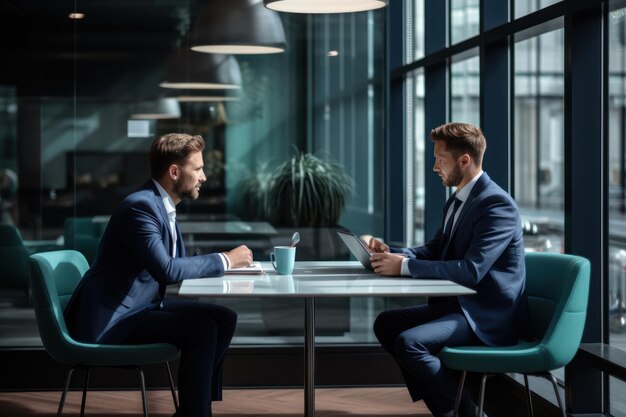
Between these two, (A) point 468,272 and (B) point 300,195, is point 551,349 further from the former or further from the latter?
(B) point 300,195

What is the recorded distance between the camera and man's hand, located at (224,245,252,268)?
390 centimetres

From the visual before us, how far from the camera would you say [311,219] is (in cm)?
573

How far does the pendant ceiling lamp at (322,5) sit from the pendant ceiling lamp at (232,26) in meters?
1.14

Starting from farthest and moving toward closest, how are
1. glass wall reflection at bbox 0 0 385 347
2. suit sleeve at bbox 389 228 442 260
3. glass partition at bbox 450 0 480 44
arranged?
glass wall reflection at bbox 0 0 385 347, glass partition at bbox 450 0 480 44, suit sleeve at bbox 389 228 442 260

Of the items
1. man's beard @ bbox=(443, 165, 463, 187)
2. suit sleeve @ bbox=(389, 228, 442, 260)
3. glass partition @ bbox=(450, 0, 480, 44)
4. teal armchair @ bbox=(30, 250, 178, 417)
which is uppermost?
glass partition @ bbox=(450, 0, 480, 44)

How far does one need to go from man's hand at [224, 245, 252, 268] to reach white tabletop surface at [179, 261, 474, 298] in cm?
5

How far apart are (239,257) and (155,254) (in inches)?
14.3

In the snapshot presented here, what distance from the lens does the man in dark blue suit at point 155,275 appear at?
3.80 metres

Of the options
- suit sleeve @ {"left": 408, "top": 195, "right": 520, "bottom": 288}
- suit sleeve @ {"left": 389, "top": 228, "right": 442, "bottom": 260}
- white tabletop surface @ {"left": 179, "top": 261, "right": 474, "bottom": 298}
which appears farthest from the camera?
suit sleeve @ {"left": 389, "top": 228, "right": 442, "bottom": 260}

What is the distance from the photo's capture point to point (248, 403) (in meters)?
5.22

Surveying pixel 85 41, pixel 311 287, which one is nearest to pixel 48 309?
pixel 311 287

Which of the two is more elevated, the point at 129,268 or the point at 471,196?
the point at 471,196

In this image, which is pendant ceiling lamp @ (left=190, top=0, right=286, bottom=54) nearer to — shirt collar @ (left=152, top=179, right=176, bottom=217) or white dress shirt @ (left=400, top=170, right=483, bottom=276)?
shirt collar @ (left=152, top=179, right=176, bottom=217)

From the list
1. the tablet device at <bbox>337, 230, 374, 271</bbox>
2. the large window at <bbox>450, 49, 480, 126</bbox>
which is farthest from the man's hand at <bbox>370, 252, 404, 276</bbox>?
the large window at <bbox>450, 49, 480, 126</bbox>
